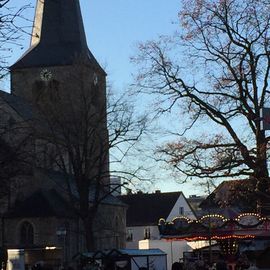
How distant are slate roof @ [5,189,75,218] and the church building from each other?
Answer: 0.08m

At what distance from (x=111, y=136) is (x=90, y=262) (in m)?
14.4

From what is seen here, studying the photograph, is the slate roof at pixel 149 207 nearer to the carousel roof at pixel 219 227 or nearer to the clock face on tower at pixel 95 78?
the clock face on tower at pixel 95 78

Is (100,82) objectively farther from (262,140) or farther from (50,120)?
(262,140)

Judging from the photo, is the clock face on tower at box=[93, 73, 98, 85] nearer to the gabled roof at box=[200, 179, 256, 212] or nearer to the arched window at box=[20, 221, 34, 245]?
the arched window at box=[20, 221, 34, 245]

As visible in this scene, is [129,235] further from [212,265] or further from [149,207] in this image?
[212,265]

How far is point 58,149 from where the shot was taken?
4559 centimetres

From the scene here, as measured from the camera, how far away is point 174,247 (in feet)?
190

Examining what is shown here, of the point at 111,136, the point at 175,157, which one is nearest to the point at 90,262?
the point at 175,157

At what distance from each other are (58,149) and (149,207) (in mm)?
49008

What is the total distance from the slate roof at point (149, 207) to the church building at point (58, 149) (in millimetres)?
16068

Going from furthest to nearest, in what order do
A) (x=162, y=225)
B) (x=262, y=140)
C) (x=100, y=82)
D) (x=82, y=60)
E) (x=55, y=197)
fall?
(x=55, y=197)
(x=100, y=82)
(x=82, y=60)
(x=162, y=225)
(x=262, y=140)

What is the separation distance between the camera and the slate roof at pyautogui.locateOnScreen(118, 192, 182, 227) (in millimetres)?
90438

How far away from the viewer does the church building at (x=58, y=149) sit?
141 ft

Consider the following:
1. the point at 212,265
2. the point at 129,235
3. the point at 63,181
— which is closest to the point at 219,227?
the point at 212,265
